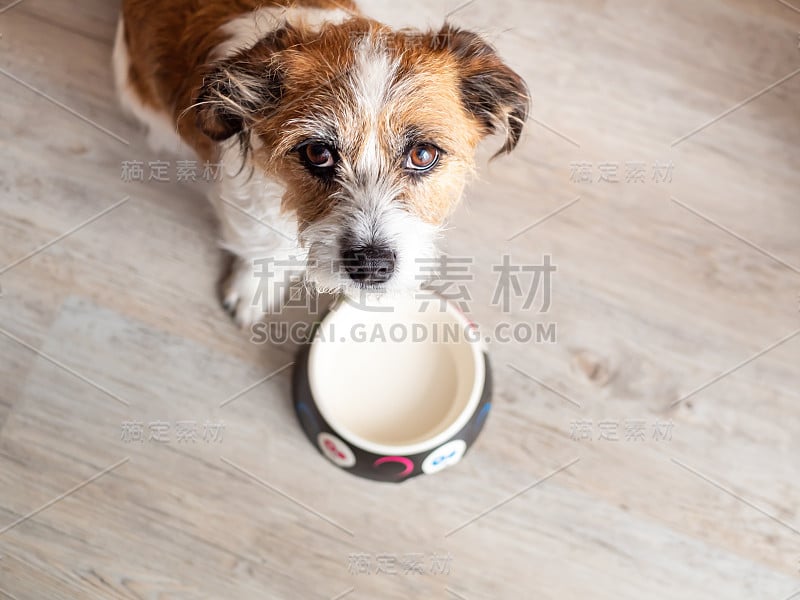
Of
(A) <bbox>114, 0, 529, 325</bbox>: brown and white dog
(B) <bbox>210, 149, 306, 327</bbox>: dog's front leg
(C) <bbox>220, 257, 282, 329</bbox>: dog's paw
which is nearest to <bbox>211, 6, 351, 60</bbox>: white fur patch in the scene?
(A) <bbox>114, 0, 529, 325</bbox>: brown and white dog

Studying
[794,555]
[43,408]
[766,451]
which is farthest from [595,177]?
[43,408]

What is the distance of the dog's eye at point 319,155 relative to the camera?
4.94 ft

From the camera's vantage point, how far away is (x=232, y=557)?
204 cm

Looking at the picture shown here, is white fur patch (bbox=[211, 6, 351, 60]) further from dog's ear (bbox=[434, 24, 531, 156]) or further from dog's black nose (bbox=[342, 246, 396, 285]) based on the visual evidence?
dog's black nose (bbox=[342, 246, 396, 285])

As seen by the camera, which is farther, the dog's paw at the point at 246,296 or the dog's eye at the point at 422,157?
the dog's paw at the point at 246,296

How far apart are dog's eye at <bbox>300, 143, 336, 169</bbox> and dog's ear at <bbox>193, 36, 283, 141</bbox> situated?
A: 0.41 ft

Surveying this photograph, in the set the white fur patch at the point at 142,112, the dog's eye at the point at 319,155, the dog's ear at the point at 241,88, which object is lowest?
the white fur patch at the point at 142,112

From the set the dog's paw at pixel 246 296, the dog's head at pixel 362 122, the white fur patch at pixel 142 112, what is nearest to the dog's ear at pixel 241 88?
the dog's head at pixel 362 122

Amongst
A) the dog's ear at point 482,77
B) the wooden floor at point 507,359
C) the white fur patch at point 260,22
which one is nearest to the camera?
the dog's ear at point 482,77

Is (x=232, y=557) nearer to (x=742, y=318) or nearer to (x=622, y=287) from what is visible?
(x=622, y=287)

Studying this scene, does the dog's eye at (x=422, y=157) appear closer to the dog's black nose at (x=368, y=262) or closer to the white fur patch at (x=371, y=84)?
the white fur patch at (x=371, y=84)

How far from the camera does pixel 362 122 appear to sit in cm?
144

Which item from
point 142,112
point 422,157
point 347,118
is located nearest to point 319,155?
point 347,118

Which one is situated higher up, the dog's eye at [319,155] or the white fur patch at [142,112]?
the dog's eye at [319,155]
